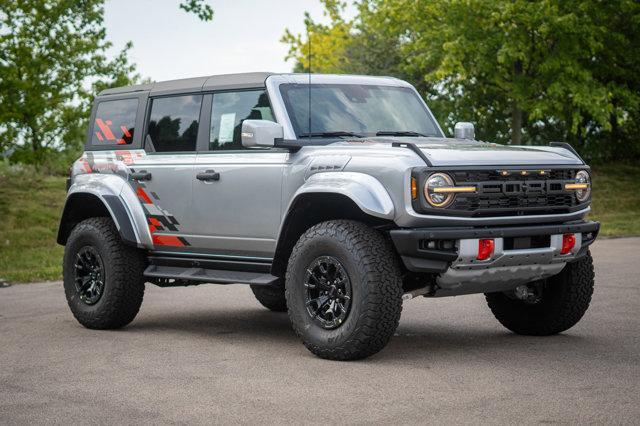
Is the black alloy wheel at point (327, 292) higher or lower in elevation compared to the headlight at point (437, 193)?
lower

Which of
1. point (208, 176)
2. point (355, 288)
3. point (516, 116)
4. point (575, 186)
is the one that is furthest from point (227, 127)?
point (516, 116)

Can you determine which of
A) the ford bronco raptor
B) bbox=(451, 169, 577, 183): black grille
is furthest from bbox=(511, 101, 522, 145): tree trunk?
bbox=(451, 169, 577, 183): black grille

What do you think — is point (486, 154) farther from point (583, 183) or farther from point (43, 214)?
point (43, 214)

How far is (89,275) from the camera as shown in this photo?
967cm

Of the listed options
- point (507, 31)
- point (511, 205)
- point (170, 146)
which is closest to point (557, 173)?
point (511, 205)

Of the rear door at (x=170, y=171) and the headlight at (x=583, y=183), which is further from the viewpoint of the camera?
the rear door at (x=170, y=171)

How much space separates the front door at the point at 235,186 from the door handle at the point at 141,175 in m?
0.58

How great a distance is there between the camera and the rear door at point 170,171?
29.6ft

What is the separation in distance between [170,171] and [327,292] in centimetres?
214

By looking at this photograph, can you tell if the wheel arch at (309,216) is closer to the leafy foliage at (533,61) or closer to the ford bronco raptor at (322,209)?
the ford bronco raptor at (322,209)

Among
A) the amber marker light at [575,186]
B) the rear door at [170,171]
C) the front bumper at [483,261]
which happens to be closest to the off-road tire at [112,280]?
the rear door at [170,171]

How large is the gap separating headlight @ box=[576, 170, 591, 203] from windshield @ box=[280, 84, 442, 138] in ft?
4.58

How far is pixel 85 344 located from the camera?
340 inches

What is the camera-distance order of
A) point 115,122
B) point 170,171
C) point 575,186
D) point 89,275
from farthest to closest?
point 115,122 < point 89,275 < point 170,171 < point 575,186
